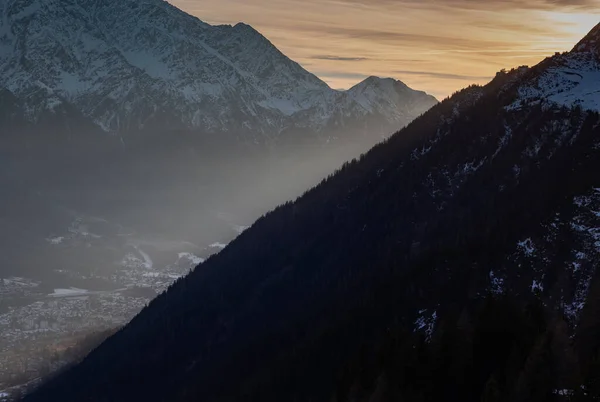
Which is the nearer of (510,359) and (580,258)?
(510,359)

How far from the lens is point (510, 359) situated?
88188 mm

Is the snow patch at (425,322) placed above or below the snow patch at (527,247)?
below

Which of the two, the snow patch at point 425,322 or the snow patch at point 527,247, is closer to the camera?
the snow patch at point 425,322

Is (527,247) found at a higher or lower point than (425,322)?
higher

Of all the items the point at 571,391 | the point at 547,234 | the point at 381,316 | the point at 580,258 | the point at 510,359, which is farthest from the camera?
the point at 381,316

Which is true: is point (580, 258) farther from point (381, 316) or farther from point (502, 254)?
point (381, 316)

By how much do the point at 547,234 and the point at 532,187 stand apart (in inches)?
1332

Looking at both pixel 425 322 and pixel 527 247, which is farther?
pixel 527 247

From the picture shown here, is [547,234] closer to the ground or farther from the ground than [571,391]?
farther from the ground

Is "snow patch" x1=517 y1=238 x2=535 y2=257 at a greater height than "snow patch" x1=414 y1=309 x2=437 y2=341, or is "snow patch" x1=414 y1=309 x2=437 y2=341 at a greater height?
"snow patch" x1=517 y1=238 x2=535 y2=257

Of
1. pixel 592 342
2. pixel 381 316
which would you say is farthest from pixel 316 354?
pixel 592 342

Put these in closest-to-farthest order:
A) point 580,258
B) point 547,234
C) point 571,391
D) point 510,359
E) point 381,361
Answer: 1. point 571,391
2. point 510,359
3. point 381,361
4. point 580,258
5. point 547,234

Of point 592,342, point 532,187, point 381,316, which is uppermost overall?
point 532,187

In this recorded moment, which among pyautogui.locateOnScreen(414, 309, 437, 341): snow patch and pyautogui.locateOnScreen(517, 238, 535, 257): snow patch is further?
pyautogui.locateOnScreen(517, 238, 535, 257): snow patch
